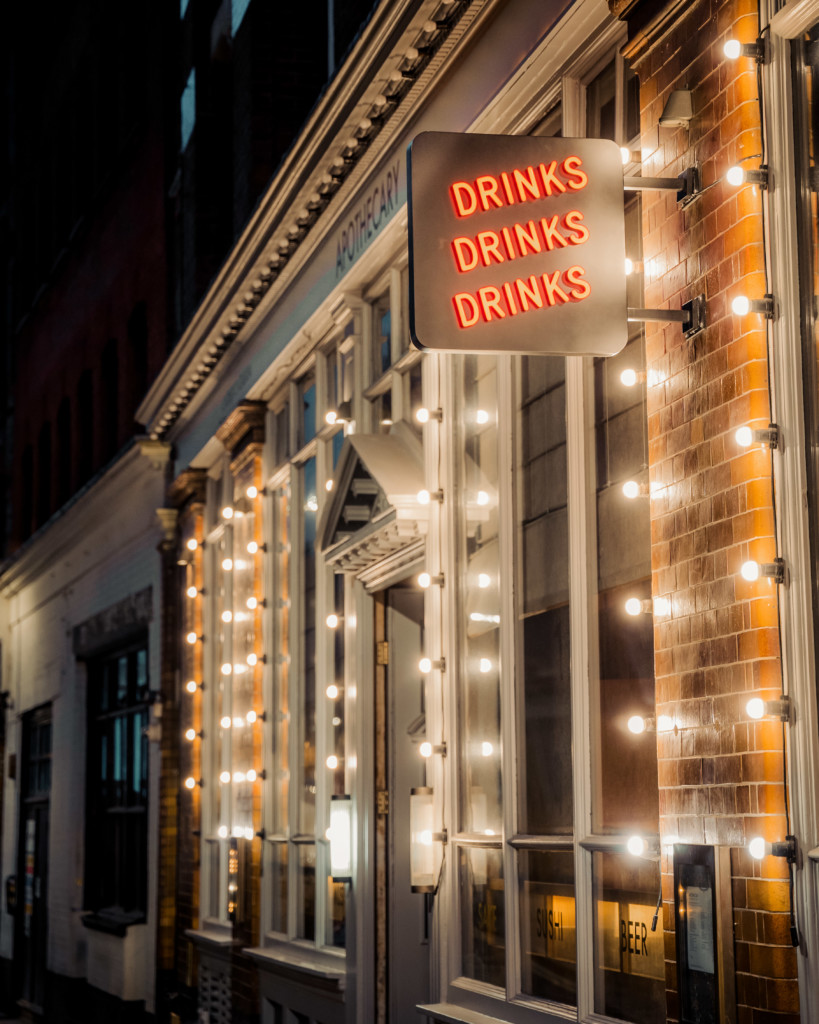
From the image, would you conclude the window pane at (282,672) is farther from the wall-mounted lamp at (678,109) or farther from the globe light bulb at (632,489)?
the wall-mounted lamp at (678,109)

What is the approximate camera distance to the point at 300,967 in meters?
10.9

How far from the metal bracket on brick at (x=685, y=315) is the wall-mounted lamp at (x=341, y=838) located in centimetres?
521

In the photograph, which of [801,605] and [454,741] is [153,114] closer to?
[454,741]

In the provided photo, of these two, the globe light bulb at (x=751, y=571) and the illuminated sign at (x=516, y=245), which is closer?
the globe light bulb at (x=751, y=571)

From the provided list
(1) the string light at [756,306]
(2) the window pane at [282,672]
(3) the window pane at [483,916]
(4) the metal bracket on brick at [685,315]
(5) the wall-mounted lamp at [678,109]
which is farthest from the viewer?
(2) the window pane at [282,672]

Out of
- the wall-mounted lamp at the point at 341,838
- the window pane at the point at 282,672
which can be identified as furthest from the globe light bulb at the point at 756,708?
the window pane at the point at 282,672

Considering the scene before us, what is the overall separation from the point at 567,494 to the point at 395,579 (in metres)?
2.71

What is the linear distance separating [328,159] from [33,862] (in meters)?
15.3

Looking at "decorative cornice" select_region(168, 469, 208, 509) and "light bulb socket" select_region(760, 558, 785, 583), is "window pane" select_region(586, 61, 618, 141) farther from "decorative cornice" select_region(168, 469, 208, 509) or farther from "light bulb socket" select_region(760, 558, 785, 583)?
"decorative cornice" select_region(168, 469, 208, 509)

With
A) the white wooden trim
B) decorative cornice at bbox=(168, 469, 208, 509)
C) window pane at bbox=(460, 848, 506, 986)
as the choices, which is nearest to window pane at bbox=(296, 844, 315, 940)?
window pane at bbox=(460, 848, 506, 986)

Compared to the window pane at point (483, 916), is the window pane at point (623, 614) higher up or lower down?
higher up

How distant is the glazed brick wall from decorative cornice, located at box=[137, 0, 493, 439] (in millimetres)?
2663

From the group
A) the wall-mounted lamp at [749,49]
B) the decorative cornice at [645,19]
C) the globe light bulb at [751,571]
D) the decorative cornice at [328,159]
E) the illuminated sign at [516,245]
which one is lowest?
the globe light bulb at [751,571]

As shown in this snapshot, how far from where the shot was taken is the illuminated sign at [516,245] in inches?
229
